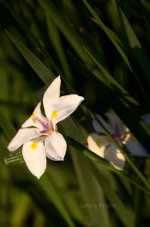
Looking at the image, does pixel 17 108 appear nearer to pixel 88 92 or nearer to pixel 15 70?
pixel 15 70

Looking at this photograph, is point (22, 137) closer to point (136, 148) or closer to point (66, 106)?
point (66, 106)

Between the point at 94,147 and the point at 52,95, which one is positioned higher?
the point at 52,95

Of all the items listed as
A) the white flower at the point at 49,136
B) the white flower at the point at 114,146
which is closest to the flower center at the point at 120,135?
the white flower at the point at 114,146

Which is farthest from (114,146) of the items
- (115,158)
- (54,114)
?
(54,114)

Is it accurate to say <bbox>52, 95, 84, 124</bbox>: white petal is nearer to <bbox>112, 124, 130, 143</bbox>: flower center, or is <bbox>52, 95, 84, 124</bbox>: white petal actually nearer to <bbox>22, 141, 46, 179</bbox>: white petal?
<bbox>22, 141, 46, 179</bbox>: white petal

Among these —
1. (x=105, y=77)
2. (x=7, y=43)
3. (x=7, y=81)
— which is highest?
(x=7, y=43)

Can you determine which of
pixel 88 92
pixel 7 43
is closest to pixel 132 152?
pixel 88 92

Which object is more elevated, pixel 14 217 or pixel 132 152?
pixel 132 152

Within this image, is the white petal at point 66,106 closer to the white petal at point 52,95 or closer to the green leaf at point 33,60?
the white petal at point 52,95
